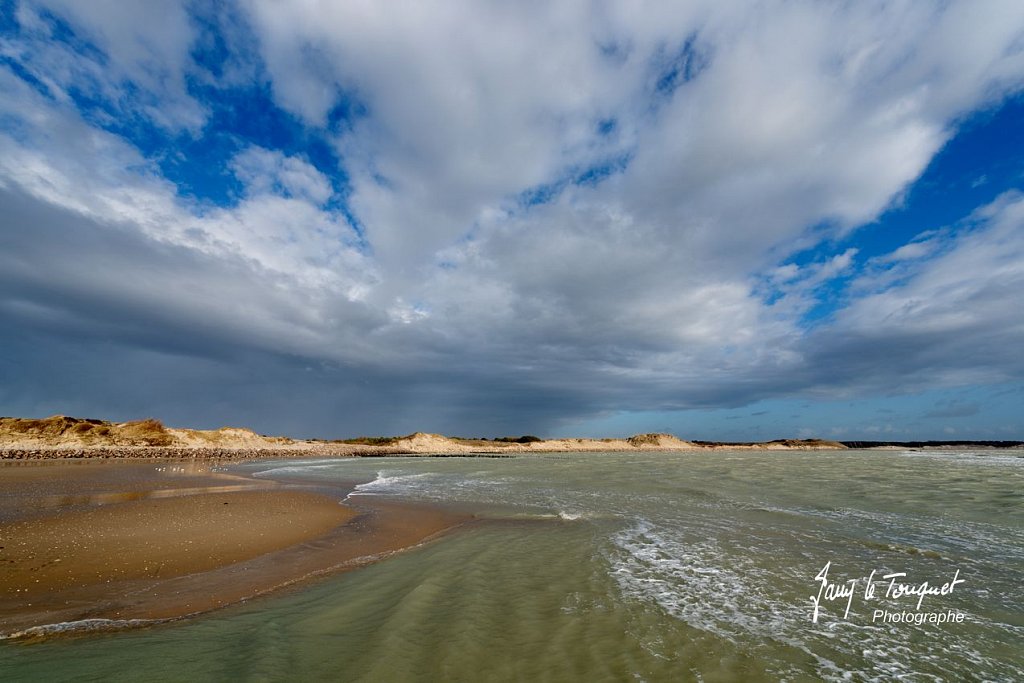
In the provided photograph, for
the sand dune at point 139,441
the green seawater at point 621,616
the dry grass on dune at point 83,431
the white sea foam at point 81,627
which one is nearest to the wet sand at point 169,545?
the white sea foam at point 81,627

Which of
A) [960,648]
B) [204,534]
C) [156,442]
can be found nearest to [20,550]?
[204,534]

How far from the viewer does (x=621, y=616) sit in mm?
6195

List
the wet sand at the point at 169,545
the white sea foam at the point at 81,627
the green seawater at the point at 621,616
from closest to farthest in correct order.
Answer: the green seawater at the point at 621,616 → the white sea foam at the point at 81,627 → the wet sand at the point at 169,545

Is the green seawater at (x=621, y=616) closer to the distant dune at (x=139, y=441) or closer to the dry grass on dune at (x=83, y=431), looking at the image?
the distant dune at (x=139, y=441)

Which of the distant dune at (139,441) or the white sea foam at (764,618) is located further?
the distant dune at (139,441)

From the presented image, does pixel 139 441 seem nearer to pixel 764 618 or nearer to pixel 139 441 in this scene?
pixel 139 441

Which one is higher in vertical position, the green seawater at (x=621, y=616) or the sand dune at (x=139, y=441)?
the sand dune at (x=139, y=441)

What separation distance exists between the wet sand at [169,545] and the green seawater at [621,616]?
1213 millimetres

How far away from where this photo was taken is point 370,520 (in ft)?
46.4

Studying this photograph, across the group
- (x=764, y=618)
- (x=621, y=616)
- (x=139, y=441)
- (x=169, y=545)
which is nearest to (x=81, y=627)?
(x=169, y=545)

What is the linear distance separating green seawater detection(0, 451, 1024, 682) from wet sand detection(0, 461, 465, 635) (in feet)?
3.98

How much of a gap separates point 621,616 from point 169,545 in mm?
10658

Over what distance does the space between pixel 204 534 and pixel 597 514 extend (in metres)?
11.2

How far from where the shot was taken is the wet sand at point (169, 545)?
280 inches
